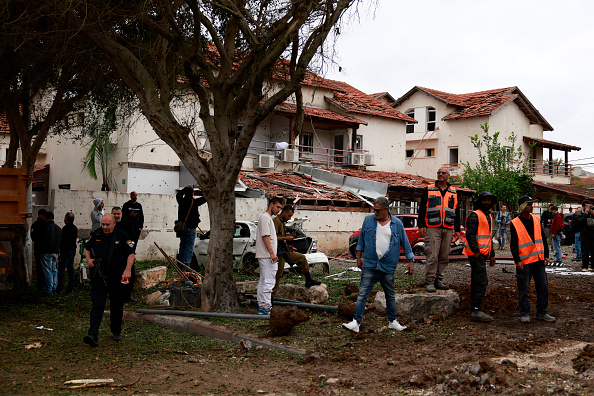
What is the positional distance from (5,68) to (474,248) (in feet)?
35.6

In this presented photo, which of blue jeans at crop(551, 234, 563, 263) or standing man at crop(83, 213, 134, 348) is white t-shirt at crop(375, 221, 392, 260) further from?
blue jeans at crop(551, 234, 563, 263)

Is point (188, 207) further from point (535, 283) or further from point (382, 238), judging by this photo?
Result: point (535, 283)

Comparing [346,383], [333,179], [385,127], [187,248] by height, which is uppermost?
[385,127]

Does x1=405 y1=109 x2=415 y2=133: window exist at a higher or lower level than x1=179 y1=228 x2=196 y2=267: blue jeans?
higher

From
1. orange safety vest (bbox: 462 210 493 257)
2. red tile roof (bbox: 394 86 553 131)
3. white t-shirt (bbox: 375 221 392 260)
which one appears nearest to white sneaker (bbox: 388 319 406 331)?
white t-shirt (bbox: 375 221 392 260)

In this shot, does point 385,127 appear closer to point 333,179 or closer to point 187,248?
point 333,179

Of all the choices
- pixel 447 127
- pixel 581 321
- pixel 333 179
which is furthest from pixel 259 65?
pixel 447 127

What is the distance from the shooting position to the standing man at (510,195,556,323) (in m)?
8.27

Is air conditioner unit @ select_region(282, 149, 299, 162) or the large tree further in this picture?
air conditioner unit @ select_region(282, 149, 299, 162)

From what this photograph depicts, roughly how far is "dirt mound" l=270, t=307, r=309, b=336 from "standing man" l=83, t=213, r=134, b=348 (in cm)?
207

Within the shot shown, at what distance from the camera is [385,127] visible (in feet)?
124

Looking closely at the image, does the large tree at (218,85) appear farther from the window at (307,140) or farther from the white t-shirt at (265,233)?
the window at (307,140)

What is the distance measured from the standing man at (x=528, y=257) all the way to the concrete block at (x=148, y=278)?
26.8 feet

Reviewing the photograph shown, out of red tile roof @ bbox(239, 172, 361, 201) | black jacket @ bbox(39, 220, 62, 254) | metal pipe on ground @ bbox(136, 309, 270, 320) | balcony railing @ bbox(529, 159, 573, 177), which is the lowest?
metal pipe on ground @ bbox(136, 309, 270, 320)
